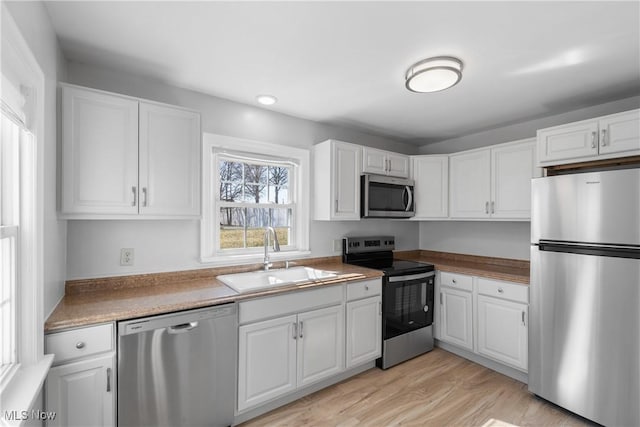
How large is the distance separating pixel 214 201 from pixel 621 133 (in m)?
3.01

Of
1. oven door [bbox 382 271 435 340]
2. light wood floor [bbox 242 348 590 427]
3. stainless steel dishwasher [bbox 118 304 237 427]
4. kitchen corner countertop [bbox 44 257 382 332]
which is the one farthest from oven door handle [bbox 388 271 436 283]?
stainless steel dishwasher [bbox 118 304 237 427]

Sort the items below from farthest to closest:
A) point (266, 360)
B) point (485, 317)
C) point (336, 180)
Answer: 1. point (336, 180)
2. point (485, 317)
3. point (266, 360)

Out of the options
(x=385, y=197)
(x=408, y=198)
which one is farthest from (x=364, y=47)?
(x=408, y=198)

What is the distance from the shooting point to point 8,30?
0.97 meters

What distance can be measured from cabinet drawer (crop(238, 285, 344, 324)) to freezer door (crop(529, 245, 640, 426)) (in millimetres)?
1534

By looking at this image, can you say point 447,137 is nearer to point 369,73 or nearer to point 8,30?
point 369,73

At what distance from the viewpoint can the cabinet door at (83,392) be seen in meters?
1.43

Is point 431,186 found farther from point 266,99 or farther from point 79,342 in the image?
point 79,342

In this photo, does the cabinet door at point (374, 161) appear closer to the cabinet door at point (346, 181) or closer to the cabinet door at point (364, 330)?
the cabinet door at point (346, 181)

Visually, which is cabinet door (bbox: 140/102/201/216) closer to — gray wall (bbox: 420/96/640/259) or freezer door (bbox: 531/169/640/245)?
freezer door (bbox: 531/169/640/245)

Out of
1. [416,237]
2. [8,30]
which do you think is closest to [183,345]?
[8,30]

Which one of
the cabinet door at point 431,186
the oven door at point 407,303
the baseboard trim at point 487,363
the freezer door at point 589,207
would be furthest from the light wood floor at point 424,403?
the cabinet door at point 431,186

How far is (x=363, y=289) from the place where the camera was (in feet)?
8.73

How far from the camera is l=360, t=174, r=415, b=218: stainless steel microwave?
308 cm
